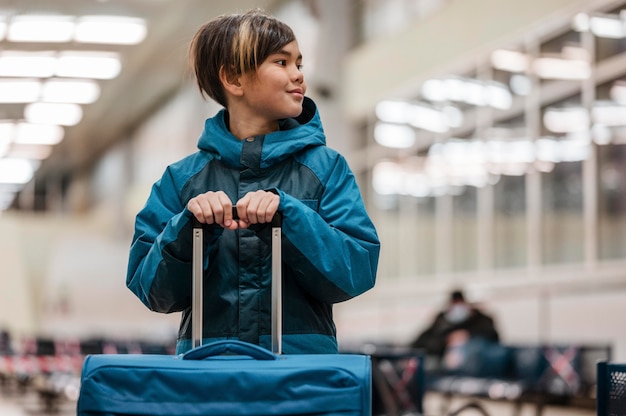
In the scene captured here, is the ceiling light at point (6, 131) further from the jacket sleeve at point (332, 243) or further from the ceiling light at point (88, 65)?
the jacket sleeve at point (332, 243)

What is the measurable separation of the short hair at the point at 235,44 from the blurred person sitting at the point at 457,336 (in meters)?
9.76

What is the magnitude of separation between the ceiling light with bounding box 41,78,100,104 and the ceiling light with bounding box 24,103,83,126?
516 mm

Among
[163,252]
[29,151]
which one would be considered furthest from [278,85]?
[29,151]

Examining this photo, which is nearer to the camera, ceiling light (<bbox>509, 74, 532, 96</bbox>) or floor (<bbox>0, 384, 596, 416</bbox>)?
floor (<bbox>0, 384, 596, 416</bbox>)

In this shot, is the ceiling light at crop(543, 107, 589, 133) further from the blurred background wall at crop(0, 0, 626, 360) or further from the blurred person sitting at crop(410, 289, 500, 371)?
the blurred person sitting at crop(410, 289, 500, 371)

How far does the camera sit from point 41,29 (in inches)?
993

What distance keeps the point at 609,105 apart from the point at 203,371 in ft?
40.8

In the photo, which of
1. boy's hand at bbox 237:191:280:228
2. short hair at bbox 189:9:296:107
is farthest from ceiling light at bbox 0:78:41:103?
boy's hand at bbox 237:191:280:228

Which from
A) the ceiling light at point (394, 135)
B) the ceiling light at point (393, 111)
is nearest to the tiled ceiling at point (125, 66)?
the ceiling light at point (393, 111)

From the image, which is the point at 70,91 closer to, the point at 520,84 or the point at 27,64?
the point at 27,64

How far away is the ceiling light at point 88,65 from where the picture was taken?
93.4 ft

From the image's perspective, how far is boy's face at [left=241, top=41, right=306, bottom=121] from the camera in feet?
8.83

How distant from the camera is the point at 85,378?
227cm

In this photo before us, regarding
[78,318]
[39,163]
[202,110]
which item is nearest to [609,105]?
[202,110]
